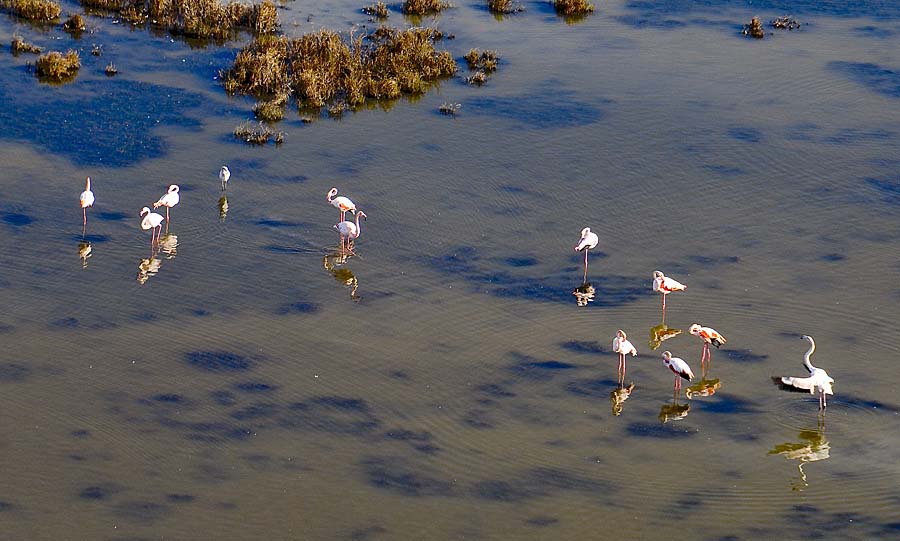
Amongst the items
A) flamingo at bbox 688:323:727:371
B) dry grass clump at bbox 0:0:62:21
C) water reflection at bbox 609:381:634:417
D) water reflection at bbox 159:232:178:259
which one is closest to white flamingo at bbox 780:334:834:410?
flamingo at bbox 688:323:727:371

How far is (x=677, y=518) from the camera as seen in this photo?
1362cm

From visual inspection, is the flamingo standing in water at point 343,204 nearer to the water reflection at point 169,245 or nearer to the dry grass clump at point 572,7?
the water reflection at point 169,245

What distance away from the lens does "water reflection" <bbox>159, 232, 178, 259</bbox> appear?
1952cm

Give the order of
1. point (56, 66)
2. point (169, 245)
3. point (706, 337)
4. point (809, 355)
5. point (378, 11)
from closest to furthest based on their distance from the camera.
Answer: point (809, 355) < point (706, 337) < point (169, 245) < point (56, 66) < point (378, 11)

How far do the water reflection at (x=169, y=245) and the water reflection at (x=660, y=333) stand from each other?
7.49 m

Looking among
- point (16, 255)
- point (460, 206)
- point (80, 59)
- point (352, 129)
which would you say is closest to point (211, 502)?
point (16, 255)

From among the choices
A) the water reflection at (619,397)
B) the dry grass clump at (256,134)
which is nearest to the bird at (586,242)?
the water reflection at (619,397)

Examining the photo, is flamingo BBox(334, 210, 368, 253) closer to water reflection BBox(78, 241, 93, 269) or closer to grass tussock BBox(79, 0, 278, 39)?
water reflection BBox(78, 241, 93, 269)

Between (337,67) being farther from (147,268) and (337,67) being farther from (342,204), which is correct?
(147,268)

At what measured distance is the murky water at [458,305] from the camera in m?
13.9

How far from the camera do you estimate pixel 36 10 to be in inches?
1176

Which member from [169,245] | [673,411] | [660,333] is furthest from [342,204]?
[673,411]

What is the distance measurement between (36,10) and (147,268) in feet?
44.5

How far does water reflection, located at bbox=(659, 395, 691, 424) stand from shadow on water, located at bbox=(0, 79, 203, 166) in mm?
11543
